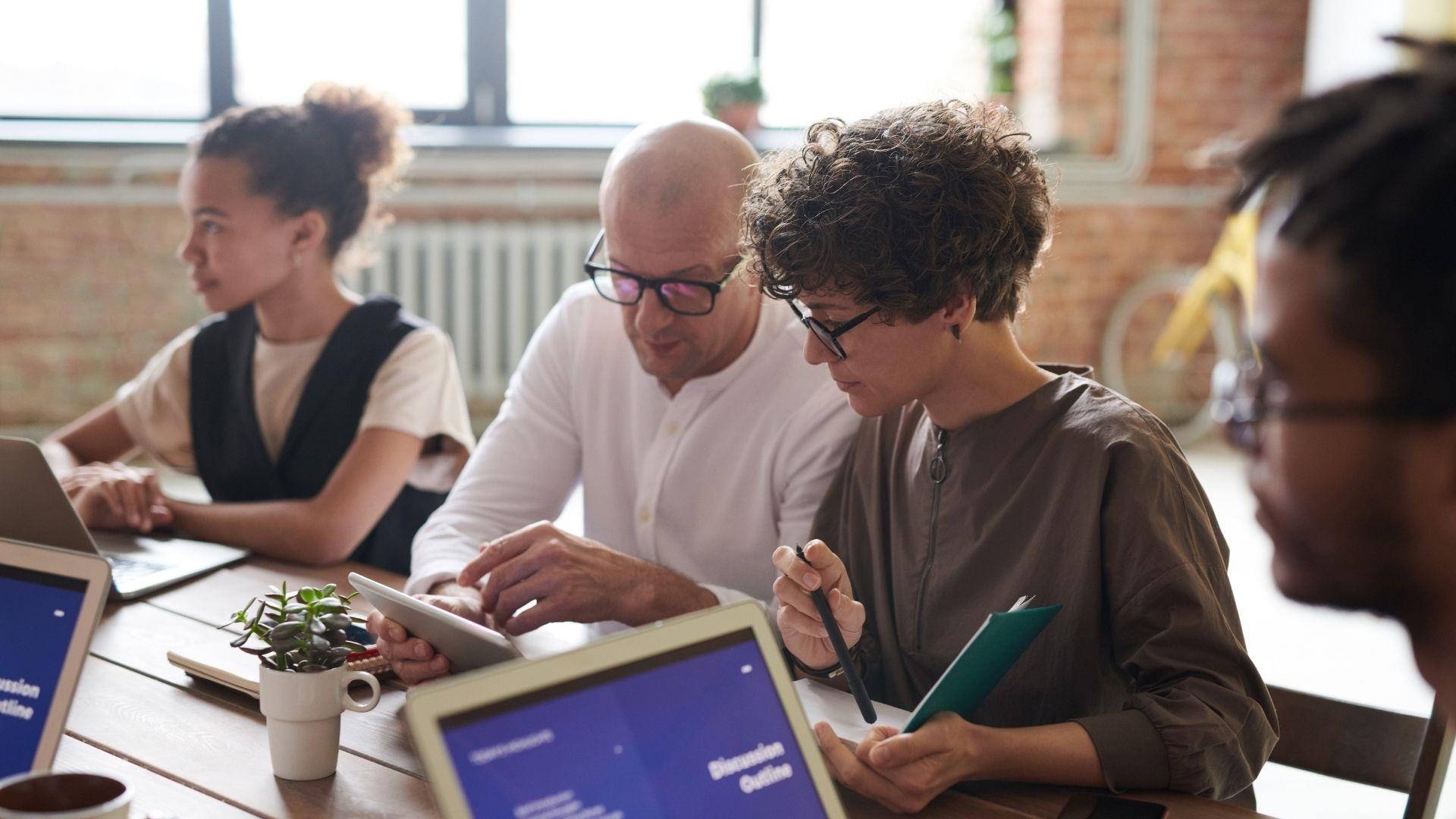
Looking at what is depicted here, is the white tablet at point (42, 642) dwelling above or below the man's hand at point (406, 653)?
above

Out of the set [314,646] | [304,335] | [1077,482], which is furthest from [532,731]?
[304,335]

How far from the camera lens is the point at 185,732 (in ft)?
4.05

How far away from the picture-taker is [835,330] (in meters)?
1.43

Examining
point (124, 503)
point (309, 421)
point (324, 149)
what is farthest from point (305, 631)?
point (324, 149)

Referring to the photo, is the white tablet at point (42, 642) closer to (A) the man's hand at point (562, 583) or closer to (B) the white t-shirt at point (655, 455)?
(A) the man's hand at point (562, 583)

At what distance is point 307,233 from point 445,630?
129cm

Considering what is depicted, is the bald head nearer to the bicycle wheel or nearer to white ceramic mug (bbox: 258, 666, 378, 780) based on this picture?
white ceramic mug (bbox: 258, 666, 378, 780)

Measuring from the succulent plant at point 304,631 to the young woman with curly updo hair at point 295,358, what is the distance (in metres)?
0.90

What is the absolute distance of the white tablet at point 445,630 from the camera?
113 cm

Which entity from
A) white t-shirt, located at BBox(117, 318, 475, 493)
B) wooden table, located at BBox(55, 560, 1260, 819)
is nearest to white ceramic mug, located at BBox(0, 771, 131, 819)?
wooden table, located at BBox(55, 560, 1260, 819)

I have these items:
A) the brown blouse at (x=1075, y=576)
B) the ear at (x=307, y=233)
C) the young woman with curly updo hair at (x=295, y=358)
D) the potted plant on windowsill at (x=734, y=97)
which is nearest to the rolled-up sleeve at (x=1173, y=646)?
the brown blouse at (x=1075, y=576)

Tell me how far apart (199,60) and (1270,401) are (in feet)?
16.4

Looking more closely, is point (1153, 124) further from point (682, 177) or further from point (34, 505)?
point (34, 505)

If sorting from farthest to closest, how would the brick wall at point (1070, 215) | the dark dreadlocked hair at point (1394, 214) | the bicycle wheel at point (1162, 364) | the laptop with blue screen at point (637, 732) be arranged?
the bicycle wheel at point (1162, 364) → the brick wall at point (1070, 215) → the laptop with blue screen at point (637, 732) → the dark dreadlocked hair at point (1394, 214)
